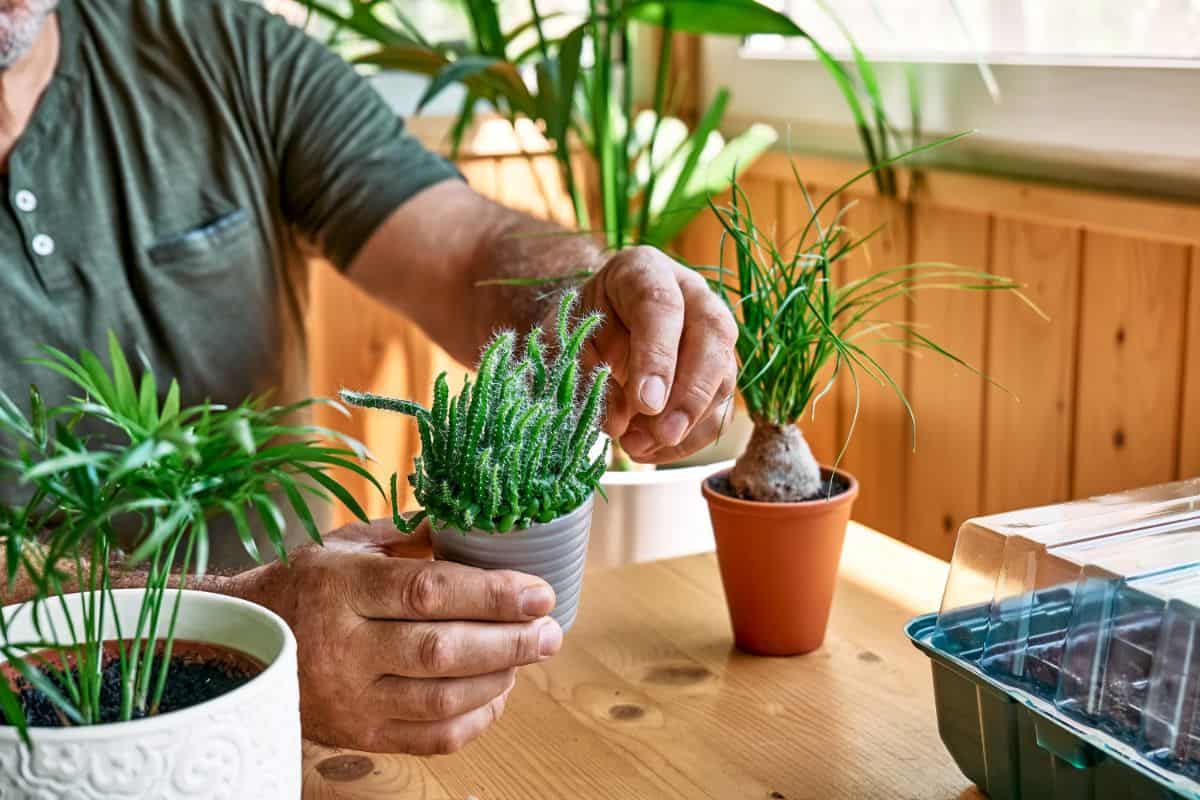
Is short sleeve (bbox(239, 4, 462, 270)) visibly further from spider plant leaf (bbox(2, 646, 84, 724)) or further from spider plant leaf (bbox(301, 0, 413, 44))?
spider plant leaf (bbox(2, 646, 84, 724))

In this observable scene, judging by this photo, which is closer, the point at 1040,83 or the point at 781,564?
the point at 781,564

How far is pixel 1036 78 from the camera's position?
151 centimetres

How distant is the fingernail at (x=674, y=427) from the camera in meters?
0.92

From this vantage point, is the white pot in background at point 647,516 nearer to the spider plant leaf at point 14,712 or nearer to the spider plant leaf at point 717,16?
the spider plant leaf at point 717,16

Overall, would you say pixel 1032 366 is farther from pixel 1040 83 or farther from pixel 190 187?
pixel 190 187

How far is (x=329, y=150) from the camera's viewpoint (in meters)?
1.53

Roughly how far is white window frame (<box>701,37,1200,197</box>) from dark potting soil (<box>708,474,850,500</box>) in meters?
0.39

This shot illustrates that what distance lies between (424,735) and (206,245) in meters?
0.86

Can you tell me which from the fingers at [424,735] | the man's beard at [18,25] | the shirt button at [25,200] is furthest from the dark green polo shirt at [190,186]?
the fingers at [424,735]

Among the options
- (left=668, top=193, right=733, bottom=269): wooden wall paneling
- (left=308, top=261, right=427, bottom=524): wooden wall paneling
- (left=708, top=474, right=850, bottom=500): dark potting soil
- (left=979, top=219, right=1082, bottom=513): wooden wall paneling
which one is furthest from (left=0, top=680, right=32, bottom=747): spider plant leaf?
(left=668, top=193, right=733, bottom=269): wooden wall paneling

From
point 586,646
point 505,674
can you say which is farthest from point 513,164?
point 505,674

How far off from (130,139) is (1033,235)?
41.9 inches

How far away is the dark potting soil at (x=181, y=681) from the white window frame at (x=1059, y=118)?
2.65ft

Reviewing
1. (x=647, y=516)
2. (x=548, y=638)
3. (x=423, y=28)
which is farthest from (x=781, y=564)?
(x=423, y=28)
